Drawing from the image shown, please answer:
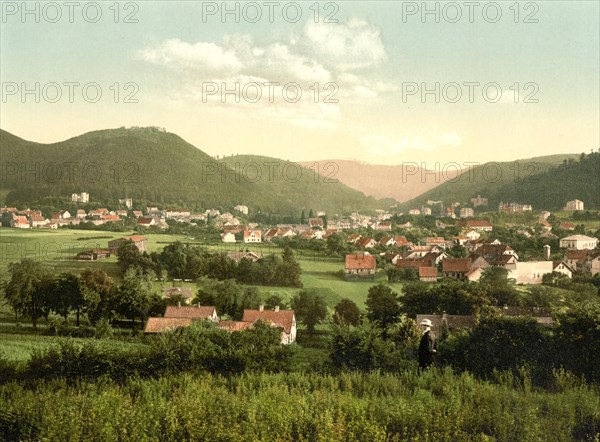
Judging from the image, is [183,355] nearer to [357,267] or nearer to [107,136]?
[357,267]

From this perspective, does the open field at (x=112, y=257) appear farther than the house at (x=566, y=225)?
No

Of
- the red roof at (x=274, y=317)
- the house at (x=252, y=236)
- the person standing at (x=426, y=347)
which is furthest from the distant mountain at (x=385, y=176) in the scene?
the person standing at (x=426, y=347)

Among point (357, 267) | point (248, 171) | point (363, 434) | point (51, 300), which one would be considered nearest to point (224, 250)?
point (248, 171)

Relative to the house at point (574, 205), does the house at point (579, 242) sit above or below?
below

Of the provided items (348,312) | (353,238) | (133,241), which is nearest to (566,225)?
(353,238)

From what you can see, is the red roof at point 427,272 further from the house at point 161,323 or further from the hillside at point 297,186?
the house at point 161,323
